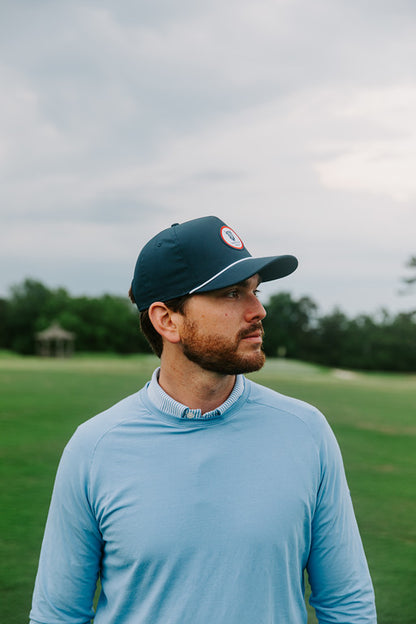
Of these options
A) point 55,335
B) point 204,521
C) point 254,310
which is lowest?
point 55,335

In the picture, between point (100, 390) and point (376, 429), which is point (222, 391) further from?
point (100, 390)

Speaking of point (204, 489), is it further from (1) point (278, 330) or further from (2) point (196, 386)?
(1) point (278, 330)

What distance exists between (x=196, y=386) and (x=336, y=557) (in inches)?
25.1

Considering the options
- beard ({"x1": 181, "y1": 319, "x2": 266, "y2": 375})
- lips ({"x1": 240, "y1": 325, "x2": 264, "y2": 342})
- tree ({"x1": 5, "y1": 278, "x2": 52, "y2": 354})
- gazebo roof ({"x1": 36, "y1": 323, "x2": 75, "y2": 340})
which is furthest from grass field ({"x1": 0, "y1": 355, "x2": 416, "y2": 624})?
tree ({"x1": 5, "y1": 278, "x2": 52, "y2": 354})

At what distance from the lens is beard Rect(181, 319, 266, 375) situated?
6.64 ft

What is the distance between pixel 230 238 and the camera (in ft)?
6.84

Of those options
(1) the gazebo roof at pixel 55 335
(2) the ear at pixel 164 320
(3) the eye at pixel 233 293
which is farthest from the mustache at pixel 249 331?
(1) the gazebo roof at pixel 55 335

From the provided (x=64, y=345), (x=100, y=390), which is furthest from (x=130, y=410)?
(x=64, y=345)

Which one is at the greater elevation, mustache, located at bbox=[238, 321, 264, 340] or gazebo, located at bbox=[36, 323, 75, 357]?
mustache, located at bbox=[238, 321, 264, 340]

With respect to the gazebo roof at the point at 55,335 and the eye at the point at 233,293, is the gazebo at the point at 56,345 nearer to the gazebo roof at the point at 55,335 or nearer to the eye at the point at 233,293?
the gazebo roof at the point at 55,335

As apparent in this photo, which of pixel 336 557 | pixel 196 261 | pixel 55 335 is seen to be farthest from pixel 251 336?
pixel 55 335

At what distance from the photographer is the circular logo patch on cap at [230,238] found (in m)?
2.06

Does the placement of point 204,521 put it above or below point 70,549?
above

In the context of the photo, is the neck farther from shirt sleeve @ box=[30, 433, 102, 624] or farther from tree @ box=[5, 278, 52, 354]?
tree @ box=[5, 278, 52, 354]
